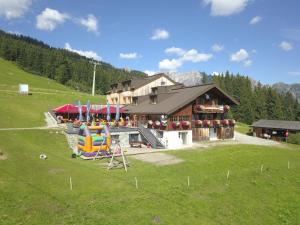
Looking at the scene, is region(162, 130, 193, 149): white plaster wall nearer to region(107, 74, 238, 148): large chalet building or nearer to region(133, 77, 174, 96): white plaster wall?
region(107, 74, 238, 148): large chalet building

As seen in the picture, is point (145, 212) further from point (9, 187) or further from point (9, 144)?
point (9, 144)

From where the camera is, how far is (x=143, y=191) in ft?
Result: 70.3

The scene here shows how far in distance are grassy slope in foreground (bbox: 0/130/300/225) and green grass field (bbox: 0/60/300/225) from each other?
5cm

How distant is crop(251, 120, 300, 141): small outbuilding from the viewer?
2181 inches

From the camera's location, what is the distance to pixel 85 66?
14262 centimetres

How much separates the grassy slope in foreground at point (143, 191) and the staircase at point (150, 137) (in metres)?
9.21

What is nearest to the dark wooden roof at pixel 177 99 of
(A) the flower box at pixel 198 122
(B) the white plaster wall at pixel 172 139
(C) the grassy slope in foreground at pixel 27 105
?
(B) the white plaster wall at pixel 172 139

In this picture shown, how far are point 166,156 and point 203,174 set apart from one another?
8.14 metres

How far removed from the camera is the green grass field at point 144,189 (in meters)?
17.8

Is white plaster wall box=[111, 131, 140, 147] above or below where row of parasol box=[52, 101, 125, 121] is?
below

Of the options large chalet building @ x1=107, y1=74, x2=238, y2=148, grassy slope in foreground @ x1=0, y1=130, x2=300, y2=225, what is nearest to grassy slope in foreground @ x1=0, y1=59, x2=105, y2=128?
grassy slope in foreground @ x1=0, y1=130, x2=300, y2=225

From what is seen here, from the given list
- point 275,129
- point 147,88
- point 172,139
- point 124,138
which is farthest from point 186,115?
point 275,129

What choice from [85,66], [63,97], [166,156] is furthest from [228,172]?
[85,66]

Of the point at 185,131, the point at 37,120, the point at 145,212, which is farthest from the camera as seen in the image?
the point at 37,120
